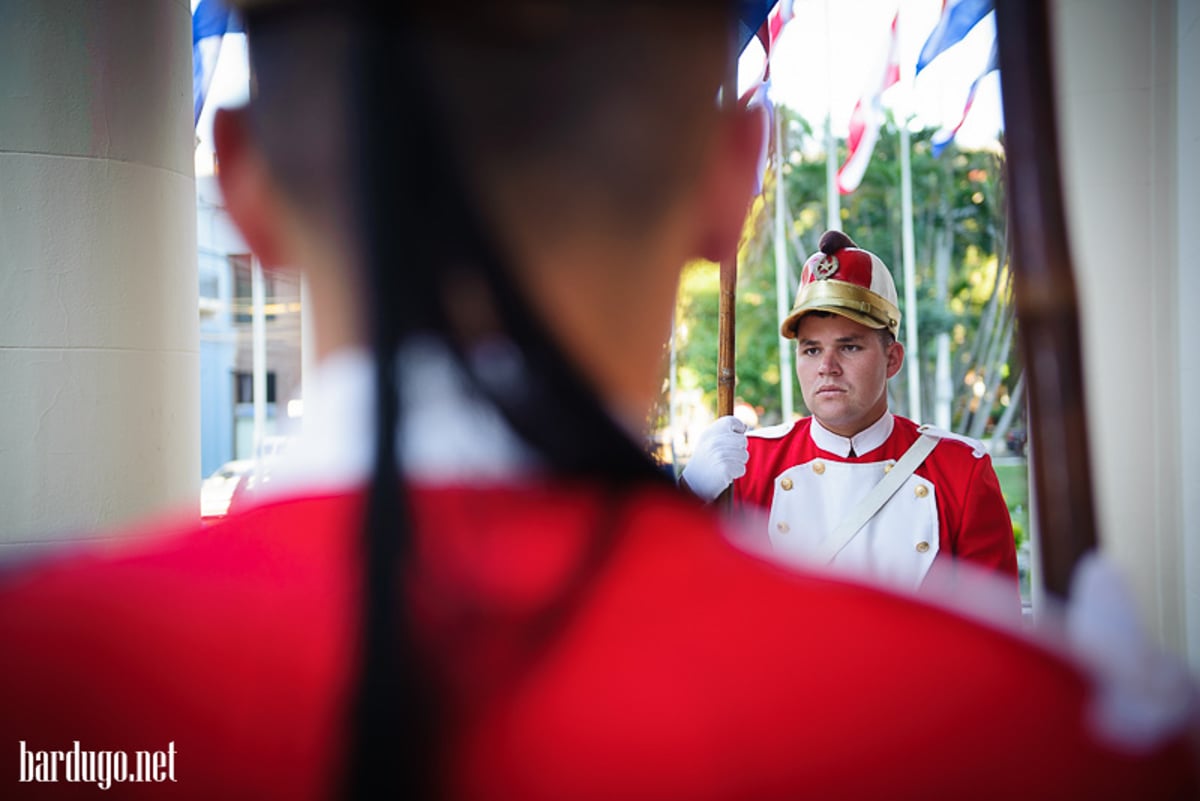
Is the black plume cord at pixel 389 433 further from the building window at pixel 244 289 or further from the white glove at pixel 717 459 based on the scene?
the white glove at pixel 717 459

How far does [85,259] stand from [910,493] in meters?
2.59

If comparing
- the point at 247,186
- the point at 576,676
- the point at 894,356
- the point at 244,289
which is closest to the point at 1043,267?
the point at 576,676

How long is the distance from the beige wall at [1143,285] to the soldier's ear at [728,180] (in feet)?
7.90

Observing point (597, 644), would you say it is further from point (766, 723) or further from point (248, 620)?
point (248, 620)

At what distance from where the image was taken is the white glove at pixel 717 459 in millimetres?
3230

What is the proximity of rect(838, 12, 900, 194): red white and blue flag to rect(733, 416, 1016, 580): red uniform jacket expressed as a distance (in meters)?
2.81

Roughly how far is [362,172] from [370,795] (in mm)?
326

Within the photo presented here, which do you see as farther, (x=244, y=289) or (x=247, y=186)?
(x=244, y=289)

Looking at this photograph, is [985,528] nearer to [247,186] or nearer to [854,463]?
[854,463]

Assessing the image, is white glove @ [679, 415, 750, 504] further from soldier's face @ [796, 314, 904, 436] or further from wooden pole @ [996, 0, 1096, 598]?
wooden pole @ [996, 0, 1096, 598]

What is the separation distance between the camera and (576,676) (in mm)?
539

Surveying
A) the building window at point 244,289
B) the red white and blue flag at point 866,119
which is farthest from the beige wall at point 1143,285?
the red white and blue flag at point 866,119

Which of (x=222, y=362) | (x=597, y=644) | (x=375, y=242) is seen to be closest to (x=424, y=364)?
(x=375, y=242)

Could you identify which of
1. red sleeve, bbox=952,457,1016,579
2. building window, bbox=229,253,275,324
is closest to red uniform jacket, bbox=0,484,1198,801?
building window, bbox=229,253,275,324
